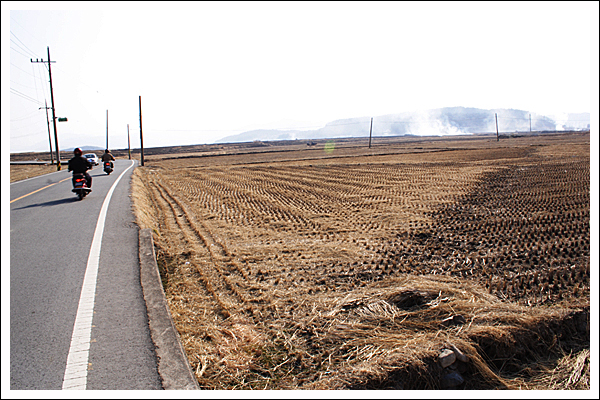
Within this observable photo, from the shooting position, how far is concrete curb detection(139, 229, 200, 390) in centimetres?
332

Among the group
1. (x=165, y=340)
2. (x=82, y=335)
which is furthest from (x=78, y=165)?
(x=165, y=340)

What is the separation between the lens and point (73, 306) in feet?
15.0

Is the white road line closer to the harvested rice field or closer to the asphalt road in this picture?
the asphalt road

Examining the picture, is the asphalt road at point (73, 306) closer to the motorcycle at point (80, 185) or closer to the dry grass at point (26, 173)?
the motorcycle at point (80, 185)

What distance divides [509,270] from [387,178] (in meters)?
15.5

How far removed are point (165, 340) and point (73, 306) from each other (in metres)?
1.53

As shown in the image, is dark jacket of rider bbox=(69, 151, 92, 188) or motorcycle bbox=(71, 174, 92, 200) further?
dark jacket of rider bbox=(69, 151, 92, 188)

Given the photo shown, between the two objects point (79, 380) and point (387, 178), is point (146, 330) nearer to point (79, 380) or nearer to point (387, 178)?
point (79, 380)

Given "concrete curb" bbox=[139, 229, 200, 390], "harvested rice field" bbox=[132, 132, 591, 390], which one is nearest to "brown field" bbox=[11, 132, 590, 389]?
"harvested rice field" bbox=[132, 132, 591, 390]

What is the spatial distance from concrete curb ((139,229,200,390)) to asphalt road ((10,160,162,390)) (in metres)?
0.07

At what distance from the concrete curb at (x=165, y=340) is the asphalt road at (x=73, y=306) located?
0.07 meters

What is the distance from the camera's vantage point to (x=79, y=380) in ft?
10.6

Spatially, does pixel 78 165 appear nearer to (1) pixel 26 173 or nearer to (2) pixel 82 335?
(2) pixel 82 335

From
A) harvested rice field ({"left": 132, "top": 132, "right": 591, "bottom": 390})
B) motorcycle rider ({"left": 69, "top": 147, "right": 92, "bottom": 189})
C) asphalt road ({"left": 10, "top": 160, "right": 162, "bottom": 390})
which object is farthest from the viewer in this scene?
motorcycle rider ({"left": 69, "top": 147, "right": 92, "bottom": 189})
